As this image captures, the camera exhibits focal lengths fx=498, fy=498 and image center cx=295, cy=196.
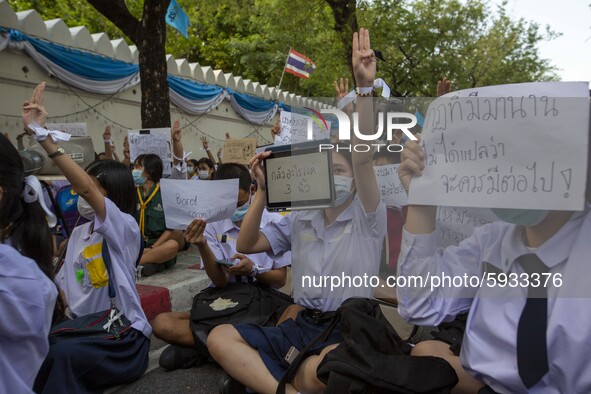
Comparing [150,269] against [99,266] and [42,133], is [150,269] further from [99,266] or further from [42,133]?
[42,133]

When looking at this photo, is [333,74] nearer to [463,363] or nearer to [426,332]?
[426,332]

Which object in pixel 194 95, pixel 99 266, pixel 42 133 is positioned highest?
pixel 194 95

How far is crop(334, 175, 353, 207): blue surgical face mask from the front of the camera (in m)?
2.46

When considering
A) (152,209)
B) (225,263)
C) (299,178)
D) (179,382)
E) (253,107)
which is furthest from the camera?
(253,107)

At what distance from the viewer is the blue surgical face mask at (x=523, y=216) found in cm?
148

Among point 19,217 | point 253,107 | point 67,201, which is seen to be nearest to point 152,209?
point 67,201

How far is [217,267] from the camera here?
119 inches

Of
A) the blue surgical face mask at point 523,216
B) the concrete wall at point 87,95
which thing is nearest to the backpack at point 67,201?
the concrete wall at point 87,95

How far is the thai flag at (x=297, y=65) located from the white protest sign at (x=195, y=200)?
26.6 feet

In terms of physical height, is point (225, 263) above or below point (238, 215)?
below

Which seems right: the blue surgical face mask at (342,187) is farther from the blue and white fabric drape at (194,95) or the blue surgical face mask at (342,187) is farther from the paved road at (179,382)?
the blue and white fabric drape at (194,95)

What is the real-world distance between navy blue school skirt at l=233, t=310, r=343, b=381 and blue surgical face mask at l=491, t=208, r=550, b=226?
3.44ft

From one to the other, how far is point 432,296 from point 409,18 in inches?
538

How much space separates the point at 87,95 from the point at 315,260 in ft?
25.0
